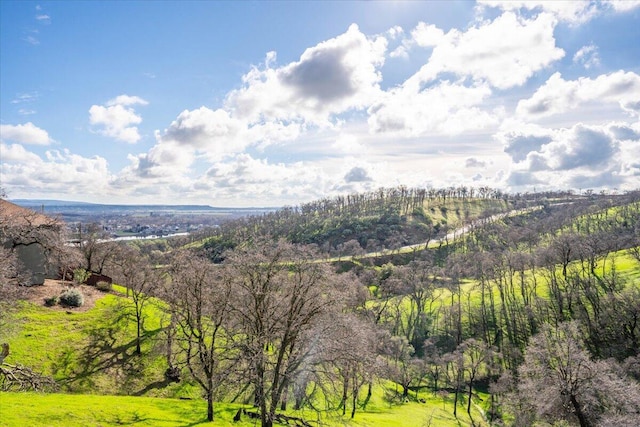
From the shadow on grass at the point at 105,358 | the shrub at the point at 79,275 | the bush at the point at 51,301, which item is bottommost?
the shadow on grass at the point at 105,358

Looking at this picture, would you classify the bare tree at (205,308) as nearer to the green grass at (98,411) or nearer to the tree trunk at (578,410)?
the green grass at (98,411)

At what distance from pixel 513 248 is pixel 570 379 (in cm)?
15805

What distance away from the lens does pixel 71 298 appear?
180ft

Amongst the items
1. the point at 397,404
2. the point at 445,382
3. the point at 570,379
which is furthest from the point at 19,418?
the point at 445,382

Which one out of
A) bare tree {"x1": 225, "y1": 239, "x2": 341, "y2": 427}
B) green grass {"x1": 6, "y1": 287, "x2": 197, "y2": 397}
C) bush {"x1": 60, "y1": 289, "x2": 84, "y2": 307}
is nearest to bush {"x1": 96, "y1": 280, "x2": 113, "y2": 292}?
bush {"x1": 60, "y1": 289, "x2": 84, "y2": 307}

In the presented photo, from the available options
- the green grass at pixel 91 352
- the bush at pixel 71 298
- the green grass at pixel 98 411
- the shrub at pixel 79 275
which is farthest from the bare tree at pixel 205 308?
the shrub at pixel 79 275

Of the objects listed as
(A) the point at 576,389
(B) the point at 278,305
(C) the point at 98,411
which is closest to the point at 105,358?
(C) the point at 98,411

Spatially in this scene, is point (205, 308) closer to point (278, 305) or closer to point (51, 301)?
point (278, 305)

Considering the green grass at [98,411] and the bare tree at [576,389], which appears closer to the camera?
the green grass at [98,411]

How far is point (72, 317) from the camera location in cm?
5138

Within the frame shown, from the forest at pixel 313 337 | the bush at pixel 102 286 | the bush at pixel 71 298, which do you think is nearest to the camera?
the forest at pixel 313 337

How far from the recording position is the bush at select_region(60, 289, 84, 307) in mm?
54594

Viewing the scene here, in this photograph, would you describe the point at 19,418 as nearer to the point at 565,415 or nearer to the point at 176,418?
the point at 176,418

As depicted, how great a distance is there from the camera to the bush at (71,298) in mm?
54594
